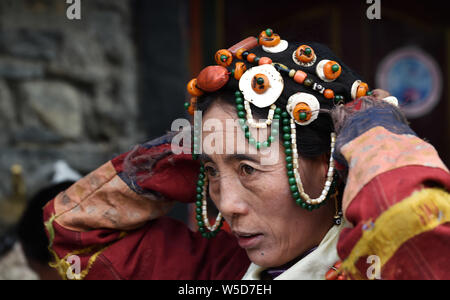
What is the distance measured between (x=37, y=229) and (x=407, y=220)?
1674mm

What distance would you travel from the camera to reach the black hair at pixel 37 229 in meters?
2.23

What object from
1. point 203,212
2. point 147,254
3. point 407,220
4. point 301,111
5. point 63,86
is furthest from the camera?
point 63,86

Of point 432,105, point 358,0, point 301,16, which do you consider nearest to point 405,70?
point 432,105

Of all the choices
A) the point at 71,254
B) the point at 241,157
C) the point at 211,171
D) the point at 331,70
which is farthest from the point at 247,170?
the point at 71,254

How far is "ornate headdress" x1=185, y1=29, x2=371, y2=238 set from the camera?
4.61 ft

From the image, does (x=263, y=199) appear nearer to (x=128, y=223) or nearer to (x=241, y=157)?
(x=241, y=157)

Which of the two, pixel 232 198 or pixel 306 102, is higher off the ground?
pixel 306 102

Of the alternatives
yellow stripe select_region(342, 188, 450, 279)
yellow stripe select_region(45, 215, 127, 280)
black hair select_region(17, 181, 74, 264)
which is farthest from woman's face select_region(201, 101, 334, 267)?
black hair select_region(17, 181, 74, 264)

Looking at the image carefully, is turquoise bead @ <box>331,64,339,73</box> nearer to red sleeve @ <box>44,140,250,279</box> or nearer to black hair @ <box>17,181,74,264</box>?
red sleeve @ <box>44,140,250,279</box>

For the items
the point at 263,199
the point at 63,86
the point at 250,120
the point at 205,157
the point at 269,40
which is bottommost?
the point at 263,199

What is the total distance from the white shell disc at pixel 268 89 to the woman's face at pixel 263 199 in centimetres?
8

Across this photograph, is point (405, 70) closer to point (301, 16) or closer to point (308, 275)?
point (301, 16)

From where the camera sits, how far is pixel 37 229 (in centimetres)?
225

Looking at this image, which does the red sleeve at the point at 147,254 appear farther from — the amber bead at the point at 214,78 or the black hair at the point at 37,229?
the amber bead at the point at 214,78
